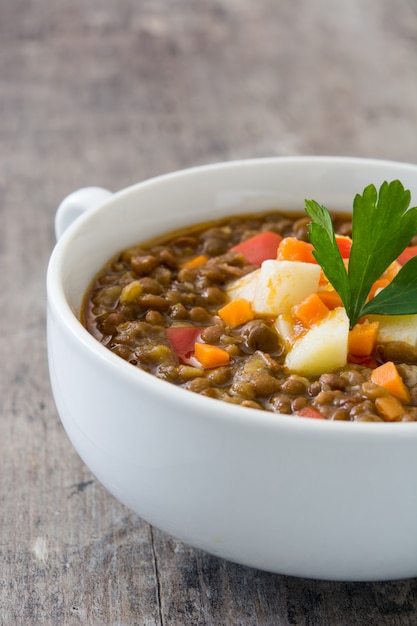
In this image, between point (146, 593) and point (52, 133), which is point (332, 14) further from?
point (146, 593)

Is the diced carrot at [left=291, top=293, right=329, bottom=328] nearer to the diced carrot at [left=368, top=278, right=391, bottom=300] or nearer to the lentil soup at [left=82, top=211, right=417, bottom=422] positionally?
the lentil soup at [left=82, top=211, right=417, bottom=422]

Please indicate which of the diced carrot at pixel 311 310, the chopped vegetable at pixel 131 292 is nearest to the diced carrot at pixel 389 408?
the diced carrot at pixel 311 310

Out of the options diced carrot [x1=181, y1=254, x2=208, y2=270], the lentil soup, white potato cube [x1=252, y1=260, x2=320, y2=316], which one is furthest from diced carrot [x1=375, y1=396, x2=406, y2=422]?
diced carrot [x1=181, y1=254, x2=208, y2=270]

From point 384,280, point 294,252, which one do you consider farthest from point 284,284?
point 384,280

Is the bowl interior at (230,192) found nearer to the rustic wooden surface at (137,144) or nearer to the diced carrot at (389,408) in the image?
the rustic wooden surface at (137,144)

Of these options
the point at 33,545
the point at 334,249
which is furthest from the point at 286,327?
the point at 33,545

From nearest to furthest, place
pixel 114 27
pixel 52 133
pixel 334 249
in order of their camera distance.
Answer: pixel 334 249
pixel 52 133
pixel 114 27

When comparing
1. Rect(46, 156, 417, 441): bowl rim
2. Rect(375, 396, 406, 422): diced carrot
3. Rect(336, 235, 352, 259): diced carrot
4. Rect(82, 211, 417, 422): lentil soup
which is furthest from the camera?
Rect(336, 235, 352, 259): diced carrot
